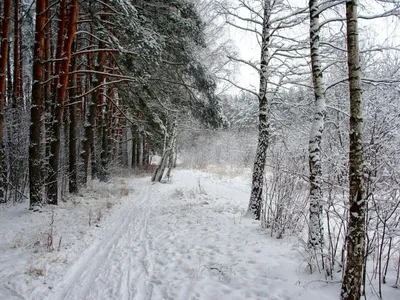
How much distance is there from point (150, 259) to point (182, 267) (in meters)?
0.73

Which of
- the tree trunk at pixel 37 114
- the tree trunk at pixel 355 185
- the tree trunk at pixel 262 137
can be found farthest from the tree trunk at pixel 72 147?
the tree trunk at pixel 355 185

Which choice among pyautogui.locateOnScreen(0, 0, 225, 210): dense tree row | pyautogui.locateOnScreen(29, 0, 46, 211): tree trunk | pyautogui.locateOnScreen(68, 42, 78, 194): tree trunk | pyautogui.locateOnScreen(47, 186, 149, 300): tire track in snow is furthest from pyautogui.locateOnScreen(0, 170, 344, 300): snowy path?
pyautogui.locateOnScreen(68, 42, 78, 194): tree trunk

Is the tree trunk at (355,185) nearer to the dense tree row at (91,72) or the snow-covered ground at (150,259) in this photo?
the snow-covered ground at (150,259)

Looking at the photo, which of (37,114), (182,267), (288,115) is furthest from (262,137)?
(37,114)

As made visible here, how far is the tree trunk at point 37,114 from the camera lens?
8039 mm

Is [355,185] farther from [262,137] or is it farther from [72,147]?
[72,147]

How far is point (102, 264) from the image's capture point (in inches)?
193

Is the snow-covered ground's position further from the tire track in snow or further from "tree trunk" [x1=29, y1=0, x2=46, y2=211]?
"tree trunk" [x1=29, y1=0, x2=46, y2=211]

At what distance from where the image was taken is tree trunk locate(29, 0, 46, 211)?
804cm

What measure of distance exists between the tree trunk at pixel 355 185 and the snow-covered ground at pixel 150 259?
478 millimetres

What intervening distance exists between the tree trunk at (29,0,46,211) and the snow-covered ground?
28.4 inches

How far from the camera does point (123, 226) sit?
293 inches

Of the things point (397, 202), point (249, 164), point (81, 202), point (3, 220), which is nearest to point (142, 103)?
point (81, 202)

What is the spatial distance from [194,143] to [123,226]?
30357 millimetres
